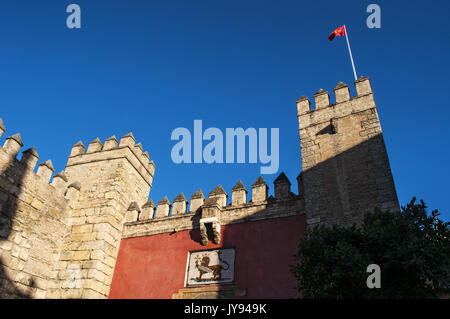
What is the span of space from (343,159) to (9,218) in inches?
360

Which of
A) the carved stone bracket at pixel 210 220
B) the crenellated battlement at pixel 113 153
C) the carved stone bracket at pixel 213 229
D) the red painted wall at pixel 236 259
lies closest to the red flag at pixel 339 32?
the red painted wall at pixel 236 259

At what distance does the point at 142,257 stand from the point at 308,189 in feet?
18.3

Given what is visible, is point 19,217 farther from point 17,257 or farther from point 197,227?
point 197,227

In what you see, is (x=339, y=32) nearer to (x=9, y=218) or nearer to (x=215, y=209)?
(x=215, y=209)

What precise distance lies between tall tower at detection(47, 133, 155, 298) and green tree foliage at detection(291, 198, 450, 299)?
645 centimetres

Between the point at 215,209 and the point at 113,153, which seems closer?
the point at 215,209

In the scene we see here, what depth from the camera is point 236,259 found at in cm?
966

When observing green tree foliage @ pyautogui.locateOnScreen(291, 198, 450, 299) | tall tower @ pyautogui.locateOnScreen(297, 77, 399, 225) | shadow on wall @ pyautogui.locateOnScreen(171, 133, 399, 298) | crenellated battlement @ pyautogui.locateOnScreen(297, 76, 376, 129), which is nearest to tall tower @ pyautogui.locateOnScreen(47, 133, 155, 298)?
shadow on wall @ pyautogui.locateOnScreen(171, 133, 399, 298)

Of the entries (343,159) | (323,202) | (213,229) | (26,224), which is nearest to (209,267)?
(213,229)

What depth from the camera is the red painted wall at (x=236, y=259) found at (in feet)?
29.6

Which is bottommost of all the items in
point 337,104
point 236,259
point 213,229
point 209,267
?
point 209,267

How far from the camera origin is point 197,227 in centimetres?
1068

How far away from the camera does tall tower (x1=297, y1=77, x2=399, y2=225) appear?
8680 millimetres

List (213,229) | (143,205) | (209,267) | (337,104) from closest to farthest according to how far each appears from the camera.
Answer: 1. (209,267)
2. (213,229)
3. (337,104)
4. (143,205)
